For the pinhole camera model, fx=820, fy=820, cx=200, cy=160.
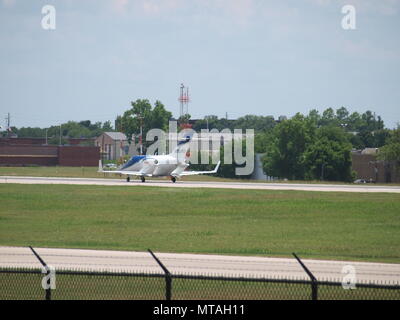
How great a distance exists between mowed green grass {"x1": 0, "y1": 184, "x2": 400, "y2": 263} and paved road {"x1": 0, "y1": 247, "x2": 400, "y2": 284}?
8.07ft

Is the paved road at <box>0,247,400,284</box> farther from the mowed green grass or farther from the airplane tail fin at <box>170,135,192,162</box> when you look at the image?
the airplane tail fin at <box>170,135,192,162</box>

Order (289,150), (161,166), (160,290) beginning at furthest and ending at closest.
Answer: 1. (289,150)
2. (161,166)
3. (160,290)

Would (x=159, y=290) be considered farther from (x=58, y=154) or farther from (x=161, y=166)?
(x=58, y=154)

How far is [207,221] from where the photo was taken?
148ft

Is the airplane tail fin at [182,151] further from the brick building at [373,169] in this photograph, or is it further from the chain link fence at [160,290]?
the chain link fence at [160,290]

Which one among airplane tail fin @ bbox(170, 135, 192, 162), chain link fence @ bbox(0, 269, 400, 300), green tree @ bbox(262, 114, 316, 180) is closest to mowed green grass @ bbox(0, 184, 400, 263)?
chain link fence @ bbox(0, 269, 400, 300)

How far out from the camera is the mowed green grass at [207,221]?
34.0m

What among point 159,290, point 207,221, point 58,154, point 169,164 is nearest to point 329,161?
point 169,164

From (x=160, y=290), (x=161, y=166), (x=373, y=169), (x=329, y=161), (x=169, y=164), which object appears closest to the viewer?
(x=160, y=290)

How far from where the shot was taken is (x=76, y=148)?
538 ft

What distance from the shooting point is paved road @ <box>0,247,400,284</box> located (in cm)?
2484

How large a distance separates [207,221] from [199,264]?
18.2 metres
